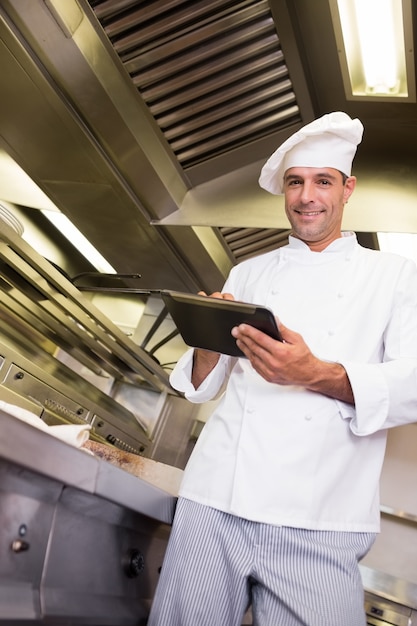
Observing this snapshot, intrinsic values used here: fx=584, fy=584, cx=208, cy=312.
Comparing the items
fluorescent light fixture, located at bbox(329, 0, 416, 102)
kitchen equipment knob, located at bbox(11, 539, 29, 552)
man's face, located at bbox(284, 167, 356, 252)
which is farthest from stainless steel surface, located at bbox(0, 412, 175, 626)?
fluorescent light fixture, located at bbox(329, 0, 416, 102)

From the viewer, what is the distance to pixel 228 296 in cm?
121

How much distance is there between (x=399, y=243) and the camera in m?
2.21

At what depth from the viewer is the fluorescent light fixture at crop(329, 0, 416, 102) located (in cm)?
163

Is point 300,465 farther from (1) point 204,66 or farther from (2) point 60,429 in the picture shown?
(1) point 204,66

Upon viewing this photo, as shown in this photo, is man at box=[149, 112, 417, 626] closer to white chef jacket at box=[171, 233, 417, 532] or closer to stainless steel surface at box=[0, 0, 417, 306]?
white chef jacket at box=[171, 233, 417, 532]

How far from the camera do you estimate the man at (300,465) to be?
1.00m

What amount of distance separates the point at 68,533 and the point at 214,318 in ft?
1.39

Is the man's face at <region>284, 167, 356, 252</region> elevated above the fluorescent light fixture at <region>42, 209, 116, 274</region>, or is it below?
below

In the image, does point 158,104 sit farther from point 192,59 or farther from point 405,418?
point 405,418

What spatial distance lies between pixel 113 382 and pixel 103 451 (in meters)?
1.45

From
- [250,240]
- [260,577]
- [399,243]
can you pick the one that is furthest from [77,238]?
[260,577]

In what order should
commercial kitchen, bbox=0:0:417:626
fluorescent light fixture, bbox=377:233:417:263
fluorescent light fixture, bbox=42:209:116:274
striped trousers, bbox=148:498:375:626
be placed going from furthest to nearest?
fluorescent light fixture, bbox=42:209:116:274 → fluorescent light fixture, bbox=377:233:417:263 → commercial kitchen, bbox=0:0:417:626 → striped trousers, bbox=148:498:375:626

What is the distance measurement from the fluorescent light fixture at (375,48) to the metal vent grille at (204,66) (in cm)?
20

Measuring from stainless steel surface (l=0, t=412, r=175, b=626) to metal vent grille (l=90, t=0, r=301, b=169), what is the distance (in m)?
1.30
